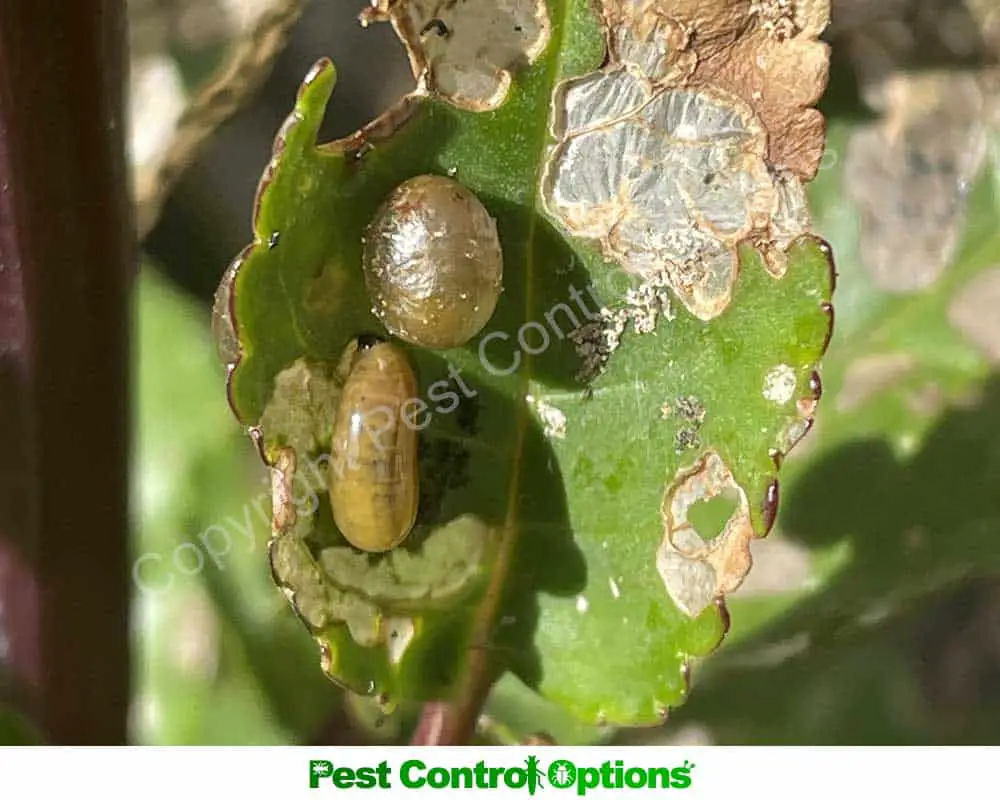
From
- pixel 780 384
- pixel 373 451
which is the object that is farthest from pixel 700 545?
pixel 373 451

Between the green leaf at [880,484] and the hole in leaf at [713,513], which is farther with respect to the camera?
the green leaf at [880,484]

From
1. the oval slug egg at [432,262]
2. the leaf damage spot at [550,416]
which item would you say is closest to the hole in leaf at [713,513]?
the leaf damage spot at [550,416]

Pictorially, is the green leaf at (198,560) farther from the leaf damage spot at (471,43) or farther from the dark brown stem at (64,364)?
the leaf damage spot at (471,43)

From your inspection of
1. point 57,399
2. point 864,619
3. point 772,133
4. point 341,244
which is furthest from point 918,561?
point 57,399

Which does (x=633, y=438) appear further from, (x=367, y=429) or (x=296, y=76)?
(x=296, y=76)

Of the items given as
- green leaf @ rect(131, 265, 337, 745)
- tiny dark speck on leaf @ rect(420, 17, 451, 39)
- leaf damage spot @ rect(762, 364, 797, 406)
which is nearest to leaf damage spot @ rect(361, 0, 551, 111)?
tiny dark speck on leaf @ rect(420, 17, 451, 39)

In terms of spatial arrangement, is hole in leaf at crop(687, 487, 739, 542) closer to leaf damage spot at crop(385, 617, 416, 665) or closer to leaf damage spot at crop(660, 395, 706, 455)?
leaf damage spot at crop(660, 395, 706, 455)
